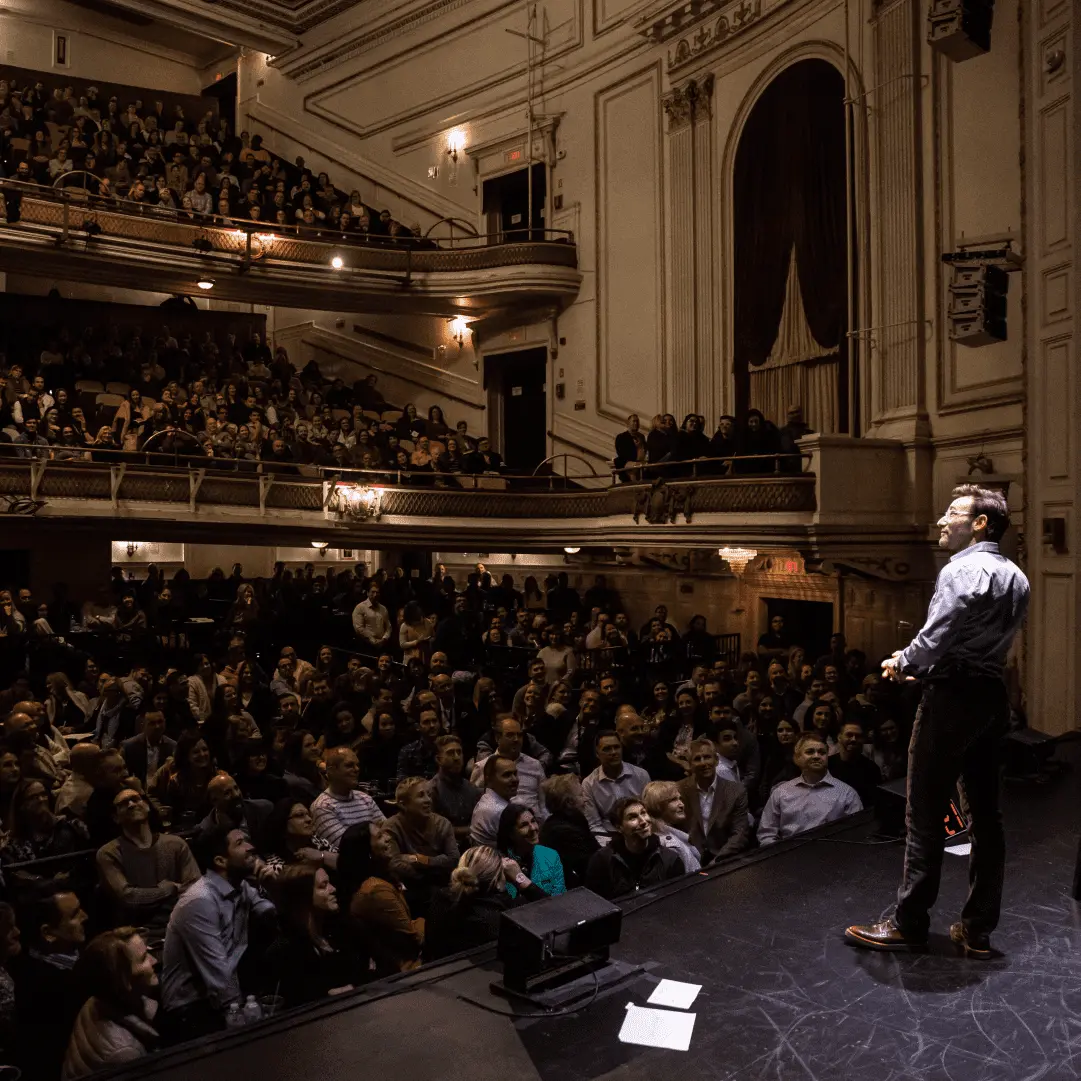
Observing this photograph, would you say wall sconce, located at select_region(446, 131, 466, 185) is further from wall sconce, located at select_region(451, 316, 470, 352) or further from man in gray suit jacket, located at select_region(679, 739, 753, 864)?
man in gray suit jacket, located at select_region(679, 739, 753, 864)

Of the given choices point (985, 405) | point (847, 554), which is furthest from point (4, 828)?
point (985, 405)

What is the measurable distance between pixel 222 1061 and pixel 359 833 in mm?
1563

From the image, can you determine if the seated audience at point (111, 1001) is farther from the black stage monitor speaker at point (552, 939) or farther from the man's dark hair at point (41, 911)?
the black stage monitor speaker at point (552, 939)

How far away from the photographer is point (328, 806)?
493cm

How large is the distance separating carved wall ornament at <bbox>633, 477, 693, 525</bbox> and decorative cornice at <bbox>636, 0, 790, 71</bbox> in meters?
5.96

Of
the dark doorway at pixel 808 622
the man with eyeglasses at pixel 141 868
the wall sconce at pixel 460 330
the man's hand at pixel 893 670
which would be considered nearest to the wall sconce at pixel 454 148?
the wall sconce at pixel 460 330

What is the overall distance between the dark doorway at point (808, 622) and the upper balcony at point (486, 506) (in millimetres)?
1799

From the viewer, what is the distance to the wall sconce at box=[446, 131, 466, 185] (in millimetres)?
18547

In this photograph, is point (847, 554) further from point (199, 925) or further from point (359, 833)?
point (199, 925)

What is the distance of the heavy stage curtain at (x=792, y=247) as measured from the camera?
12.4 meters

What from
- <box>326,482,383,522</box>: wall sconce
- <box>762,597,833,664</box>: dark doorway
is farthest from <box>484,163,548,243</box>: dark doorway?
<box>762,597,833,664</box>: dark doorway

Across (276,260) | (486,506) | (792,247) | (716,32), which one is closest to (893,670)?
(792,247)

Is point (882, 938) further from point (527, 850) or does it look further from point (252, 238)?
point (252, 238)

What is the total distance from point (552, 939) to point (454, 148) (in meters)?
17.6
